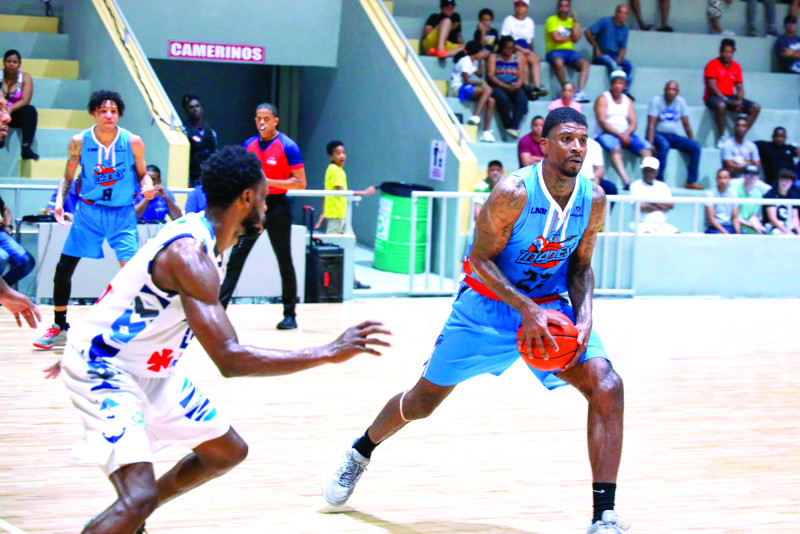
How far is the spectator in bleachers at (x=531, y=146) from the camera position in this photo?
12.6 m

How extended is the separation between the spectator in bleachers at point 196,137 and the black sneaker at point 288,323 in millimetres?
3340

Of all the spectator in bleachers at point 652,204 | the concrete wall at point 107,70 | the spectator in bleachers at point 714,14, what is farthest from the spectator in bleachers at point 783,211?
the concrete wall at point 107,70

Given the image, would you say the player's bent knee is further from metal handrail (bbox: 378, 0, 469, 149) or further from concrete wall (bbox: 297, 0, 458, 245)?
metal handrail (bbox: 378, 0, 469, 149)

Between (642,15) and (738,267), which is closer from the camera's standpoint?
(738,267)

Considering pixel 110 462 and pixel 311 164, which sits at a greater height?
pixel 311 164

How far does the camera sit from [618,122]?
14.1 m

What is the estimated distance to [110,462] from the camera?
350 centimetres

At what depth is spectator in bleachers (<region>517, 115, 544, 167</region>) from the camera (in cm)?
1262

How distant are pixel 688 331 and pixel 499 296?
583 centimetres

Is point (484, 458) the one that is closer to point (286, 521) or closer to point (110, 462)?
point (286, 521)

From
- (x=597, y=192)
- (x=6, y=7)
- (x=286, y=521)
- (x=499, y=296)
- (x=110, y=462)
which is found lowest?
(x=286, y=521)

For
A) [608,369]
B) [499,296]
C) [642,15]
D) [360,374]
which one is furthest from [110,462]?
[642,15]

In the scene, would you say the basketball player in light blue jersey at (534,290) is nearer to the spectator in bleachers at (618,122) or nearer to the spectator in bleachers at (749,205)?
the spectator in bleachers at (749,205)

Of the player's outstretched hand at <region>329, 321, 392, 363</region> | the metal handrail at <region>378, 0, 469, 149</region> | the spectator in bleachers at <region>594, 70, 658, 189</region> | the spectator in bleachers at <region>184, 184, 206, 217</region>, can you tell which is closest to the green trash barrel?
the metal handrail at <region>378, 0, 469, 149</region>
